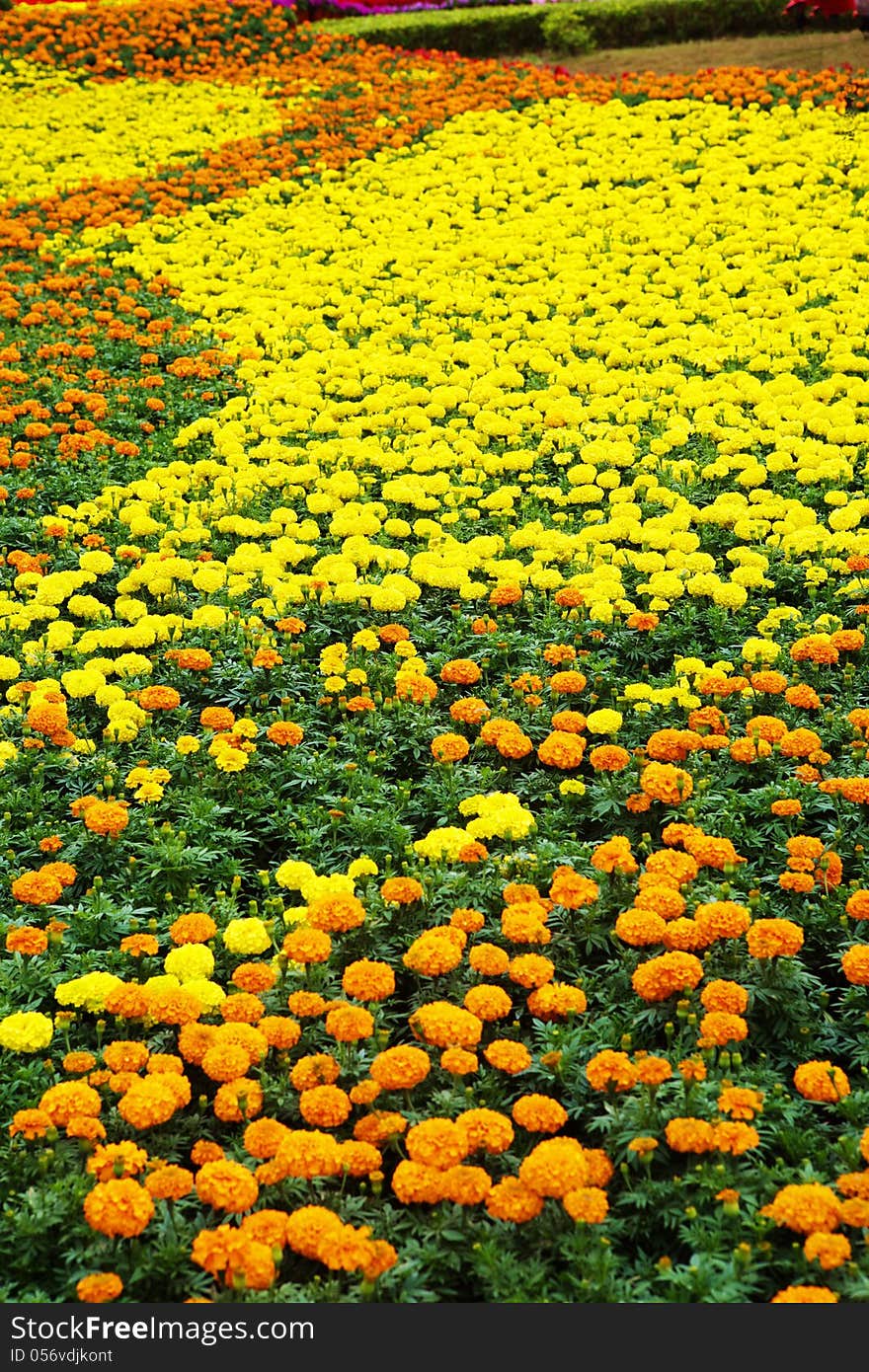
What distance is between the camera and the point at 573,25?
15.9m

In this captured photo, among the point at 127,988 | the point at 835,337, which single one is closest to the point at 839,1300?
the point at 127,988

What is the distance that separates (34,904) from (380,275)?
6.87 meters

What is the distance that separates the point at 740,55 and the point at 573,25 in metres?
2.42

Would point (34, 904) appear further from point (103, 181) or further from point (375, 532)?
point (103, 181)

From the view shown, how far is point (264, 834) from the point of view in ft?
15.7

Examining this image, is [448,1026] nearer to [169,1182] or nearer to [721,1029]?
[721,1029]

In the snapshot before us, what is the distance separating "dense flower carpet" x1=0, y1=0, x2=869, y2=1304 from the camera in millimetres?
3230

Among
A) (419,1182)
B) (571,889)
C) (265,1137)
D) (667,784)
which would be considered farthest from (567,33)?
(419,1182)

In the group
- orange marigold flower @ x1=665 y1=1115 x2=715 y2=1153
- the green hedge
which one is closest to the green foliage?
the green hedge

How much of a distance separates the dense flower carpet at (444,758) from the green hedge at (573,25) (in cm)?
600

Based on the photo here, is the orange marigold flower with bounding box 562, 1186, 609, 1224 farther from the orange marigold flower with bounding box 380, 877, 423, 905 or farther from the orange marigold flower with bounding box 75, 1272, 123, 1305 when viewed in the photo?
the orange marigold flower with bounding box 380, 877, 423, 905

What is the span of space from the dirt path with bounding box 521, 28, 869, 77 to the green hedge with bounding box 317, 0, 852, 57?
0.22m

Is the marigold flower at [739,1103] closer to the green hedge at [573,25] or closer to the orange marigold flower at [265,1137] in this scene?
the orange marigold flower at [265,1137]

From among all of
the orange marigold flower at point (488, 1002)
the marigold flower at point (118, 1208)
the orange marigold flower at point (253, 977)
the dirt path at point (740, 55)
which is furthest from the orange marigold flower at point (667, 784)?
the dirt path at point (740, 55)
